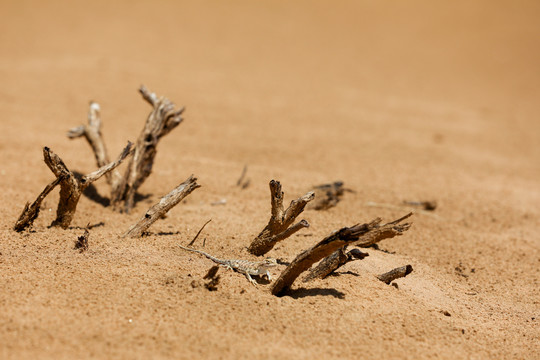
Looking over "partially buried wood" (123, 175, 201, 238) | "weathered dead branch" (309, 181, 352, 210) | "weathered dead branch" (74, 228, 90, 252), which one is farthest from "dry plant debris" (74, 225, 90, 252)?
"weathered dead branch" (309, 181, 352, 210)

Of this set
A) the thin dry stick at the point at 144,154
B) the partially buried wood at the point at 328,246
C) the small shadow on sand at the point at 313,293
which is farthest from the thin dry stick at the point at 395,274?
the thin dry stick at the point at 144,154

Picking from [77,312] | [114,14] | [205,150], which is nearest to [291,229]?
[77,312]

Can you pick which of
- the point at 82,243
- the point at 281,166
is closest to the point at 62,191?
the point at 82,243

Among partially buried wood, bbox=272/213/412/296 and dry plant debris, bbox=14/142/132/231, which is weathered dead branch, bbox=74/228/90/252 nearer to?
dry plant debris, bbox=14/142/132/231

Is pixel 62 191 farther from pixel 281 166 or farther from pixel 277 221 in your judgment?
pixel 281 166

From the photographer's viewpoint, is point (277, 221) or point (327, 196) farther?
point (327, 196)

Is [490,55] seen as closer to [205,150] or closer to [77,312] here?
[205,150]
